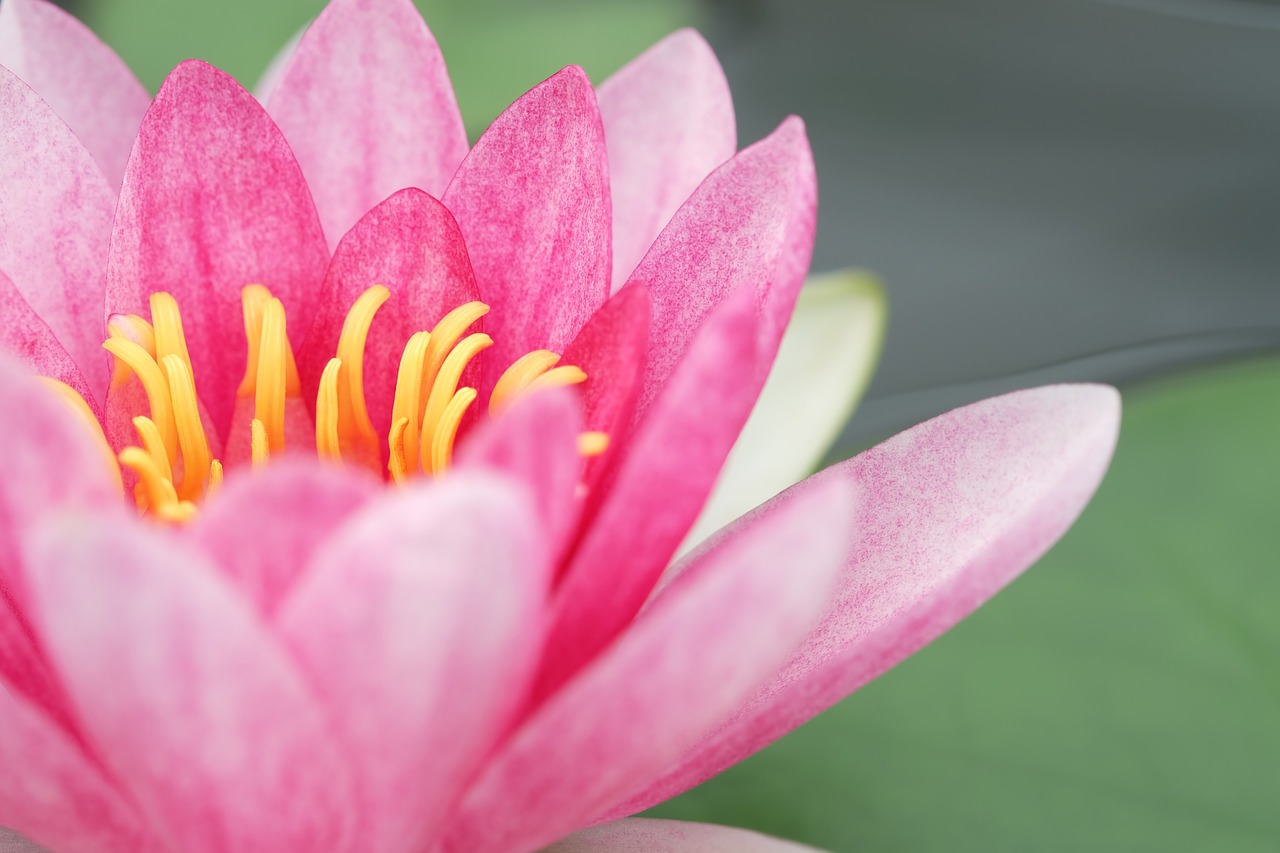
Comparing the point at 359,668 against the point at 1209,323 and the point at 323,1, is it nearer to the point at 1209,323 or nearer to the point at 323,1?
the point at 323,1

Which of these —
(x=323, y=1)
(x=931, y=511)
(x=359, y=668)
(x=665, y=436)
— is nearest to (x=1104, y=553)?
(x=931, y=511)

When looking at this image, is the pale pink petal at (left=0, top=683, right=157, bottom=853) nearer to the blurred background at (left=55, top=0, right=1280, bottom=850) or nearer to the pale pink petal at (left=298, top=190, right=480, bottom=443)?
the pale pink petal at (left=298, top=190, right=480, bottom=443)

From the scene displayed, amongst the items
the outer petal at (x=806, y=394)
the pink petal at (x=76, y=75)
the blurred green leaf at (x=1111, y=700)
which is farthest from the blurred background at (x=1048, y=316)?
the pink petal at (x=76, y=75)

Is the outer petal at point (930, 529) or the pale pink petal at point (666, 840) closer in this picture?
the outer petal at point (930, 529)

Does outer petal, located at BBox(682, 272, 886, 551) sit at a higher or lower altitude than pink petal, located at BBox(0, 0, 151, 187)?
lower

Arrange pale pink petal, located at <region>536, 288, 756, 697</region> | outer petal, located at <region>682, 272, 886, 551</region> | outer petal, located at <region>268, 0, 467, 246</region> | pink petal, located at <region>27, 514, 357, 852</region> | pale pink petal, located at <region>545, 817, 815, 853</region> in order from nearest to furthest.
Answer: pink petal, located at <region>27, 514, 357, 852</region>
pale pink petal, located at <region>536, 288, 756, 697</region>
pale pink petal, located at <region>545, 817, 815, 853</region>
outer petal, located at <region>268, 0, 467, 246</region>
outer petal, located at <region>682, 272, 886, 551</region>

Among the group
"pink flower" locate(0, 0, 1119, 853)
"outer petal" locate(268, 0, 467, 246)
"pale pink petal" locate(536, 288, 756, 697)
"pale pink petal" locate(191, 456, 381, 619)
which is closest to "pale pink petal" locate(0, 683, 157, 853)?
"pink flower" locate(0, 0, 1119, 853)

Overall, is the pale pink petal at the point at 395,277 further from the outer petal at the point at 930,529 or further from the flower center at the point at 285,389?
the outer petal at the point at 930,529
